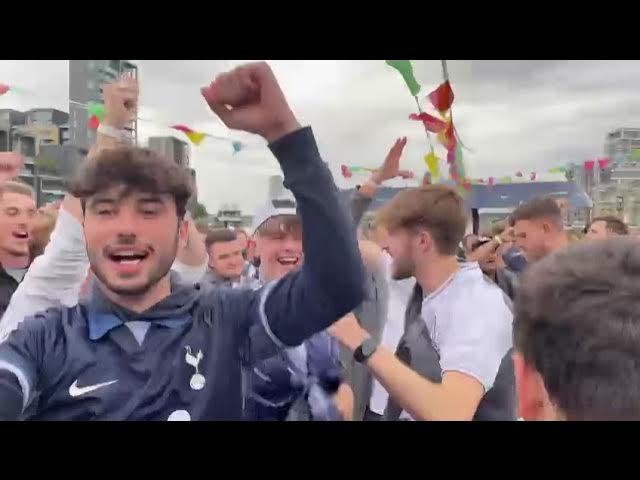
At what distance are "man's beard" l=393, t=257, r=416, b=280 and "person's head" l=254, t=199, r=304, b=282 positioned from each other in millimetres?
242

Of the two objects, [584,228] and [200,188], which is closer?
[200,188]

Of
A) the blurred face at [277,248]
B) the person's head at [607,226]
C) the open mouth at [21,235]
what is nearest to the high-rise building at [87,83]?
the open mouth at [21,235]

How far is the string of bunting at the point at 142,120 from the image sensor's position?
1.41 metres

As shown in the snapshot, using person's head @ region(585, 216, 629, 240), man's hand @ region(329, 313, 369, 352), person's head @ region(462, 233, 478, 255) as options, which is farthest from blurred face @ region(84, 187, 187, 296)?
person's head @ region(585, 216, 629, 240)

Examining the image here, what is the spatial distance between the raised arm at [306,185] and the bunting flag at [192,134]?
0.32 m

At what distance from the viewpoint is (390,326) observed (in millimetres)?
1525

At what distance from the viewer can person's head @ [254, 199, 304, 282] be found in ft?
4.79

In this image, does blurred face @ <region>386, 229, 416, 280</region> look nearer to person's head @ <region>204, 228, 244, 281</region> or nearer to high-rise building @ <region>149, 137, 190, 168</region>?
person's head @ <region>204, 228, 244, 281</region>
